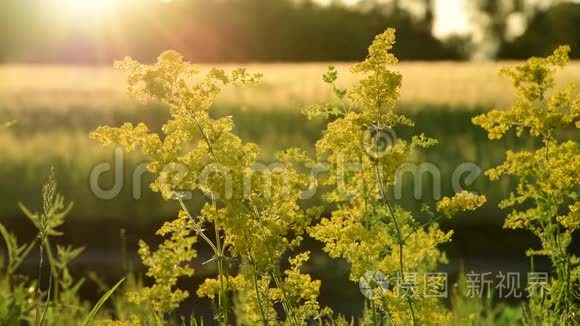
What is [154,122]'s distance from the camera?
8836 millimetres

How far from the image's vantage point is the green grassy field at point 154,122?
6930mm

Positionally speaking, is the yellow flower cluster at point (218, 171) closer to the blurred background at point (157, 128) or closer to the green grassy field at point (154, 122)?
the blurred background at point (157, 128)

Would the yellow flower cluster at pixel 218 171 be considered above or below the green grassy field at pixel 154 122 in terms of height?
below

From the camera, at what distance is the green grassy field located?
6930 mm

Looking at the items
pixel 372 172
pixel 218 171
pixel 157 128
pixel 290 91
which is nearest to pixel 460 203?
pixel 372 172

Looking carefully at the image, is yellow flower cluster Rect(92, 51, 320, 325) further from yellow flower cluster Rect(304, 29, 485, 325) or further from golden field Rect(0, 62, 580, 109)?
golden field Rect(0, 62, 580, 109)

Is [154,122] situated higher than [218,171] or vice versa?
[154,122]

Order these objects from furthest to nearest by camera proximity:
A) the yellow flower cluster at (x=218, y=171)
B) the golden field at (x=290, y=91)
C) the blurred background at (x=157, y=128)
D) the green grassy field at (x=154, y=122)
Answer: the golden field at (x=290, y=91)
the green grassy field at (x=154, y=122)
the blurred background at (x=157, y=128)
the yellow flower cluster at (x=218, y=171)

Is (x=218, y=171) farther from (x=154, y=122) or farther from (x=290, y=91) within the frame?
(x=290, y=91)

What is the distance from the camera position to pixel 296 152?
2322mm

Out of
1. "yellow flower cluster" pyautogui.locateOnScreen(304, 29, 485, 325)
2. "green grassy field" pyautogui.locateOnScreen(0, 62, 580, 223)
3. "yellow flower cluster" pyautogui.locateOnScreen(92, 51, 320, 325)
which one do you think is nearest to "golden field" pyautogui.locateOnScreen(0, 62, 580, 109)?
"green grassy field" pyautogui.locateOnScreen(0, 62, 580, 223)

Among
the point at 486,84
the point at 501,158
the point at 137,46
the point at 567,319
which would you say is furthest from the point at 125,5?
the point at 567,319

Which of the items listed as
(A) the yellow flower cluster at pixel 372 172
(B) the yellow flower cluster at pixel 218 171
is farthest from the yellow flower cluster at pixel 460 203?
(B) the yellow flower cluster at pixel 218 171

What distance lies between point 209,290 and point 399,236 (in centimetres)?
52
